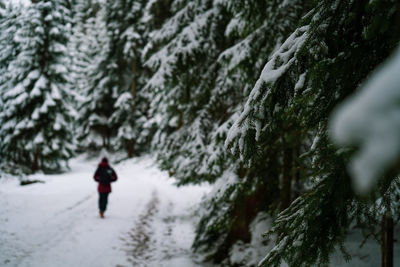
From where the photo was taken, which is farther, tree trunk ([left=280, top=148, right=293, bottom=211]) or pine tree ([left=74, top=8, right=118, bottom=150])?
pine tree ([left=74, top=8, right=118, bottom=150])

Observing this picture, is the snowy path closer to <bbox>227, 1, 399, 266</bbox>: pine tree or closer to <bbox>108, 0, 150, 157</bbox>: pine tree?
<bbox>227, 1, 399, 266</bbox>: pine tree

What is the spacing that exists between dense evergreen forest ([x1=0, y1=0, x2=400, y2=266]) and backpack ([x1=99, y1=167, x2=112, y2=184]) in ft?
5.90

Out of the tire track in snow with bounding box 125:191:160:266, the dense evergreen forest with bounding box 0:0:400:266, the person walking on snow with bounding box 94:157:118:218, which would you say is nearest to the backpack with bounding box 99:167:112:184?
the person walking on snow with bounding box 94:157:118:218

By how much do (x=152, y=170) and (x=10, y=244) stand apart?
17.1m

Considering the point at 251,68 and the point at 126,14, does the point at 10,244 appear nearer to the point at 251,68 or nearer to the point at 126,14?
the point at 251,68

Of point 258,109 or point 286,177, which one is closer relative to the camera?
point 258,109

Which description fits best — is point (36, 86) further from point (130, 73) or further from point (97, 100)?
point (130, 73)

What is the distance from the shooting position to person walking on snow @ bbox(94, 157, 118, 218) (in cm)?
930

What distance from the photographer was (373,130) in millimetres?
584

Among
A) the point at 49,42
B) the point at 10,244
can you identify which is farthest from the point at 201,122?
the point at 49,42

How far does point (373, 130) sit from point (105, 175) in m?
9.74

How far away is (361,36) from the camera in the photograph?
6.81ft

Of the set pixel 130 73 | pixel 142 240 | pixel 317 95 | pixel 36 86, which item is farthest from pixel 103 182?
pixel 130 73

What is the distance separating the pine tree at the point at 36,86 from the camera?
18.1m
